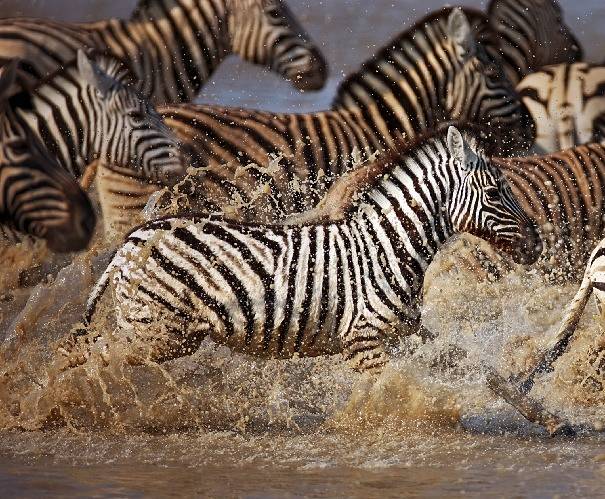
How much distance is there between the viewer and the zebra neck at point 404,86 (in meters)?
9.11

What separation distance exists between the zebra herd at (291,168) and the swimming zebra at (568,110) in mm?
13

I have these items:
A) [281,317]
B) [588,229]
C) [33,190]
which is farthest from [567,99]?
[33,190]

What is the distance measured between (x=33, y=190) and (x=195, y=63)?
378 centimetres

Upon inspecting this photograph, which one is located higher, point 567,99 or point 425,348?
point 567,99

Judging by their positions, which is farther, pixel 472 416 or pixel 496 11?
pixel 496 11

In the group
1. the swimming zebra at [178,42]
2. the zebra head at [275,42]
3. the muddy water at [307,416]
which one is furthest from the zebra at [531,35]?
the muddy water at [307,416]

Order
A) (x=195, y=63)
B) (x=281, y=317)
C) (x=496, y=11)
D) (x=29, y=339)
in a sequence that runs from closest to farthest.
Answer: (x=281, y=317) → (x=29, y=339) → (x=195, y=63) → (x=496, y=11)

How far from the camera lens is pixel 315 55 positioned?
10086 mm

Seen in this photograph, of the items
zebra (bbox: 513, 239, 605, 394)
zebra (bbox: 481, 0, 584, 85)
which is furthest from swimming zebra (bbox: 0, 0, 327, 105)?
zebra (bbox: 513, 239, 605, 394)

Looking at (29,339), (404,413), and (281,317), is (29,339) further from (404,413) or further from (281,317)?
(404,413)

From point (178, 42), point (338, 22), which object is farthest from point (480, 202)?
point (338, 22)

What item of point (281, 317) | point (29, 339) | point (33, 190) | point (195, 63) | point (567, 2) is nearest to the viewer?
point (33, 190)

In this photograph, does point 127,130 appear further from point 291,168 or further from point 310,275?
point 310,275

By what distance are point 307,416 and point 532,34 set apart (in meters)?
5.89
